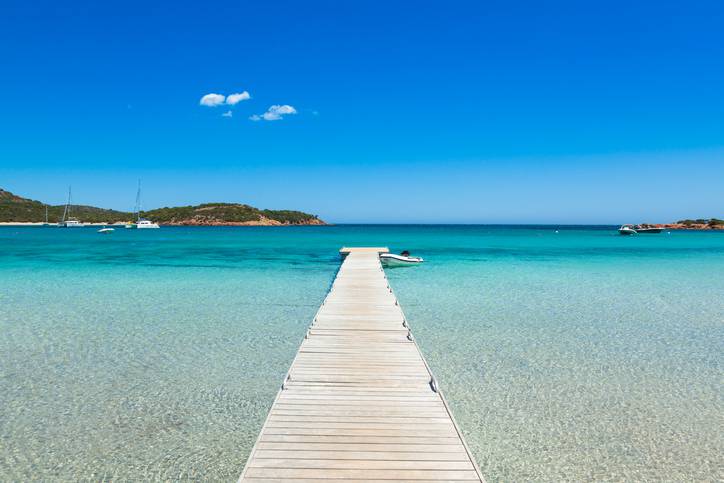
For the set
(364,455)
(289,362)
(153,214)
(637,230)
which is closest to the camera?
(364,455)

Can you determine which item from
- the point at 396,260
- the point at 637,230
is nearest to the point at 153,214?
the point at 637,230

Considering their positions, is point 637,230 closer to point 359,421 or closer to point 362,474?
point 359,421

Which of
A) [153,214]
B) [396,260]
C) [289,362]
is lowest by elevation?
[289,362]

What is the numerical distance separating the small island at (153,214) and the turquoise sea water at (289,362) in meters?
166

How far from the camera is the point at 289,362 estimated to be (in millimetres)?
9562

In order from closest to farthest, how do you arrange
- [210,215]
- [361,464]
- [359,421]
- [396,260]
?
[361,464] < [359,421] < [396,260] < [210,215]

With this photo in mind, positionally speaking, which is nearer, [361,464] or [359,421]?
[361,464]

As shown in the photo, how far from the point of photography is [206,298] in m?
17.0

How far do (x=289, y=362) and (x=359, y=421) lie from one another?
4376 millimetres

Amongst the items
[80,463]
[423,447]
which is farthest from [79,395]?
[423,447]

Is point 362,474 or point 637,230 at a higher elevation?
point 637,230

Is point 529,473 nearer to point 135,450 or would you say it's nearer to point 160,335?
point 135,450

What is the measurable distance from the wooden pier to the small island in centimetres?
17659

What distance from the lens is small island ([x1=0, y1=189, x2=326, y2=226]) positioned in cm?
15475
